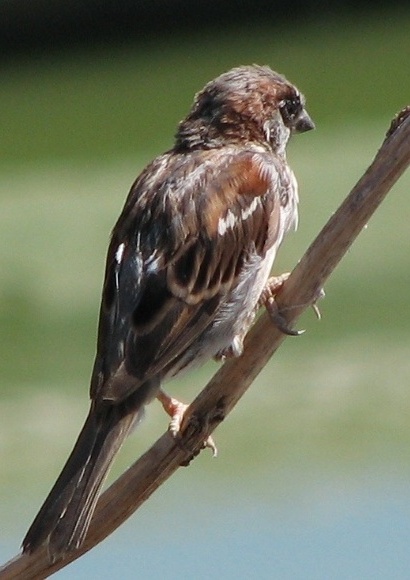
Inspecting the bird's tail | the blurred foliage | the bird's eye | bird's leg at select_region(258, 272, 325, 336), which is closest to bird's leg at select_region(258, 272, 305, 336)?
bird's leg at select_region(258, 272, 325, 336)

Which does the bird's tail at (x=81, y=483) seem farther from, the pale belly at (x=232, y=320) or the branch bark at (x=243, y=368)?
the pale belly at (x=232, y=320)

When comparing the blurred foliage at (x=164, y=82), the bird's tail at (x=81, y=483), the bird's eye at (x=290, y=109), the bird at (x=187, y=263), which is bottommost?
the blurred foliage at (x=164, y=82)

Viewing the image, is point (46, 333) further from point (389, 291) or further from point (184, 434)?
point (184, 434)

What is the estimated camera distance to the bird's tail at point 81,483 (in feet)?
7.12

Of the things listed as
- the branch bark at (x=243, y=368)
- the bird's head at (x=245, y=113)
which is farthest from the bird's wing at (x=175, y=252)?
the branch bark at (x=243, y=368)

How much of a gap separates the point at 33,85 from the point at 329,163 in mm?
2511

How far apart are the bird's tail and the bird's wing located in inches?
1.7

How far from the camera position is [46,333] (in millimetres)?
5672

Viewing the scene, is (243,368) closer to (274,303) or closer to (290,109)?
(274,303)

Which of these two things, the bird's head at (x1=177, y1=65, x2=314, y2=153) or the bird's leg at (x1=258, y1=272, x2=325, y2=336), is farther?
the bird's head at (x1=177, y1=65, x2=314, y2=153)

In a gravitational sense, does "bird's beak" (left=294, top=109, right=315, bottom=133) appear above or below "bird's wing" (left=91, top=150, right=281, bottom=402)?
above

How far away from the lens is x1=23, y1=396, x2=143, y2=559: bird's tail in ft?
7.12

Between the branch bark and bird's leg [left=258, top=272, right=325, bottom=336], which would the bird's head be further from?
the branch bark

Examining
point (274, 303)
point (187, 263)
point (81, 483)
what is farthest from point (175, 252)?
point (81, 483)
